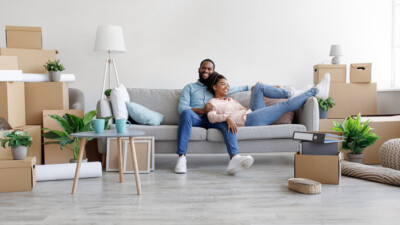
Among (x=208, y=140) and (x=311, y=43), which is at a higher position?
(x=311, y=43)

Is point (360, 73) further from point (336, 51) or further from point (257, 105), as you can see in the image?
point (257, 105)

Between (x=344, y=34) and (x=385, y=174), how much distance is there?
2754mm

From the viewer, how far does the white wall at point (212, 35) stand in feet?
15.0

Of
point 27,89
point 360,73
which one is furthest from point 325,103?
point 27,89

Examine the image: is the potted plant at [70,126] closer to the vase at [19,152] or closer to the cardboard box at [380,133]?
the vase at [19,152]

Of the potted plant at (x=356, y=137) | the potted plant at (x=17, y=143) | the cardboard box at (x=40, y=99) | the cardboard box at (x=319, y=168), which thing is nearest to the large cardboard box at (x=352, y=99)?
the potted plant at (x=356, y=137)

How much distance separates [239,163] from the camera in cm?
290

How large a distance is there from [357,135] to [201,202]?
1.72m

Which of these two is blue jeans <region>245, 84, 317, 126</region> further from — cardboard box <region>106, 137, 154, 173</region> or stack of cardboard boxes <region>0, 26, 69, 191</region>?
stack of cardboard boxes <region>0, 26, 69, 191</region>

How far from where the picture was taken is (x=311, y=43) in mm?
4879

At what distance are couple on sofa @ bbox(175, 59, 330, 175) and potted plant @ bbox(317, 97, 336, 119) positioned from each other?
0.15 m

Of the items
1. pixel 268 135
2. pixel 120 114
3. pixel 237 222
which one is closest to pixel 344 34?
pixel 268 135

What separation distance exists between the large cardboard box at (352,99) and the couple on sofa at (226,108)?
0.61 metres

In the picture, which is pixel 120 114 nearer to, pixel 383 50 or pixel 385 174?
pixel 385 174
